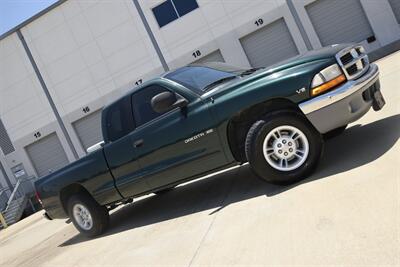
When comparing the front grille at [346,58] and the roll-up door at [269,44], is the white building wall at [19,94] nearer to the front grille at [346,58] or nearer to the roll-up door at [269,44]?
the roll-up door at [269,44]

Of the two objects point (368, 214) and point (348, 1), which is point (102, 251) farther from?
point (348, 1)

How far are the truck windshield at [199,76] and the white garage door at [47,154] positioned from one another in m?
22.8

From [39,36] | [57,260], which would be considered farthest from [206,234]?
[39,36]

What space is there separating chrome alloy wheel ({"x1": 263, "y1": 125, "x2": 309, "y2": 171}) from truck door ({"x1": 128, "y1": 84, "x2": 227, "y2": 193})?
66 centimetres

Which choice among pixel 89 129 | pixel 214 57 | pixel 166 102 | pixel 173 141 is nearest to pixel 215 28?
pixel 214 57

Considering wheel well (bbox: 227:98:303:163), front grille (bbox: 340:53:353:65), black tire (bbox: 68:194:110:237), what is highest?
front grille (bbox: 340:53:353:65)

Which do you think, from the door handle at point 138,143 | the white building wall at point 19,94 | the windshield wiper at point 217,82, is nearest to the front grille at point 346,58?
the windshield wiper at point 217,82

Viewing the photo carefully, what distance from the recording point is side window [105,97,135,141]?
21.8 ft

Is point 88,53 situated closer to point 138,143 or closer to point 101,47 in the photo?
point 101,47

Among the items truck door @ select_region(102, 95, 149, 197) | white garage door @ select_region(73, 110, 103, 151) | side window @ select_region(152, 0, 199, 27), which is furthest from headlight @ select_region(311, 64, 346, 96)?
white garage door @ select_region(73, 110, 103, 151)

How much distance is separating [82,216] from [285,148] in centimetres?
397

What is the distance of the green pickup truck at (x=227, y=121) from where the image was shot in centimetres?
497

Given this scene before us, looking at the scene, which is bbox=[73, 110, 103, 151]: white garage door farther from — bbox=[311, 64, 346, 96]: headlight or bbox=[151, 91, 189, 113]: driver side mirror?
bbox=[311, 64, 346, 96]: headlight

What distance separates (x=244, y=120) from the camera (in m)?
5.54
